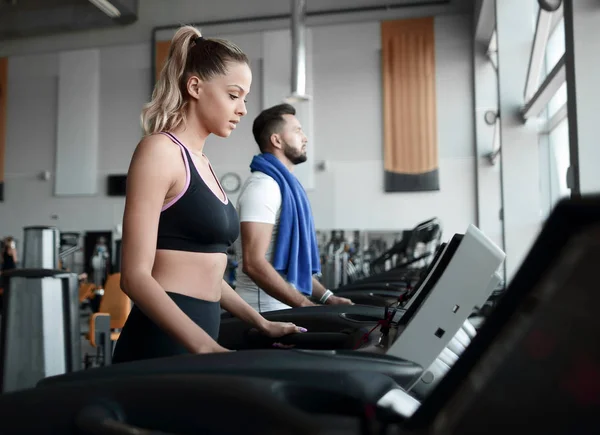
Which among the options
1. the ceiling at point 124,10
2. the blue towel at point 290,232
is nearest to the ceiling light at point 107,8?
the ceiling at point 124,10

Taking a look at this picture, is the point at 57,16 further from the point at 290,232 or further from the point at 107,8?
the point at 290,232

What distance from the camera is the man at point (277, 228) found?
2.36m

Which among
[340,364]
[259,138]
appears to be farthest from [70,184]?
[340,364]

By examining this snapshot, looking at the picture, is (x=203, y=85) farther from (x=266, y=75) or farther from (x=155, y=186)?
(x=266, y=75)

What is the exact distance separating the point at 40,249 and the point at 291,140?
1.39m

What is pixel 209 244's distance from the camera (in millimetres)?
1407

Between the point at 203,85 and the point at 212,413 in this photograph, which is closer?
the point at 212,413

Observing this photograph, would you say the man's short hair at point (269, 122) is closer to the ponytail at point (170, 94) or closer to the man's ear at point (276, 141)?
the man's ear at point (276, 141)

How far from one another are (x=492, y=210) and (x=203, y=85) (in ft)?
27.4

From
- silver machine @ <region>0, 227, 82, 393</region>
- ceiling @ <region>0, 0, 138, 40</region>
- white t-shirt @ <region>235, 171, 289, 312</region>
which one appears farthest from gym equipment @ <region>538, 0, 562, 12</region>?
ceiling @ <region>0, 0, 138, 40</region>

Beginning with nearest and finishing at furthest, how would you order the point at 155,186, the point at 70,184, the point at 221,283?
1. the point at 155,186
2. the point at 221,283
3. the point at 70,184

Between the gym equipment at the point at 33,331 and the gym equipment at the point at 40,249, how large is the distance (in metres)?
0.27

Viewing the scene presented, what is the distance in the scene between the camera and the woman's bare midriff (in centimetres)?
136

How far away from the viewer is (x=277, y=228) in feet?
8.46
